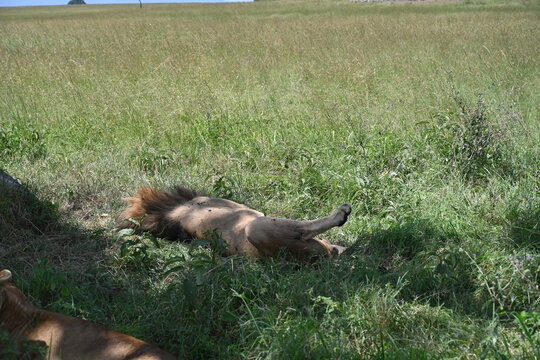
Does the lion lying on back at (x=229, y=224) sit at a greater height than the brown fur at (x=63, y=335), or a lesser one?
lesser

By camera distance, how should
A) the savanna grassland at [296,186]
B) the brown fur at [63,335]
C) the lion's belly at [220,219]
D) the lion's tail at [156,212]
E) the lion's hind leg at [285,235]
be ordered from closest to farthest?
the brown fur at [63,335] → the savanna grassland at [296,186] → the lion's hind leg at [285,235] → the lion's belly at [220,219] → the lion's tail at [156,212]

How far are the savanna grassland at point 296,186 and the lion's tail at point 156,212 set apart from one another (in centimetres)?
13

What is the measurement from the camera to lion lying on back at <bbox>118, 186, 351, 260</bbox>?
3885 millimetres

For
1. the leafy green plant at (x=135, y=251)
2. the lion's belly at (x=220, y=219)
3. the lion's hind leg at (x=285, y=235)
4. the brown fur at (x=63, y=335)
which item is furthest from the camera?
the lion's belly at (x=220, y=219)

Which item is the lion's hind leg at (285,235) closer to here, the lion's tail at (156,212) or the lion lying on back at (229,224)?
the lion lying on back at (229,224)

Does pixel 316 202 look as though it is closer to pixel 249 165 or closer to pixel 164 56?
pixel 249 165

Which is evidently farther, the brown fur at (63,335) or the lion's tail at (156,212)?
the lion's tail at (156,212)

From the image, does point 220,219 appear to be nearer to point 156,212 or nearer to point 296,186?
point 156,212

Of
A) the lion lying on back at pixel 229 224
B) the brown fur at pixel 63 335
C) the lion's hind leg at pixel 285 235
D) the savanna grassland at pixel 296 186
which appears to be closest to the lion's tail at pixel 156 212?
the lion lying on back at pixel 229 224

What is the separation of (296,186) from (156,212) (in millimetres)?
1372

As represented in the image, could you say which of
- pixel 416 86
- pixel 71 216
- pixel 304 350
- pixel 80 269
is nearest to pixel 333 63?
pixel 416 86

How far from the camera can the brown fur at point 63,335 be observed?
2.75 m

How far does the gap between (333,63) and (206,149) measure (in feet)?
13.2

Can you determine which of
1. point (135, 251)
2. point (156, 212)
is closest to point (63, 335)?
point (135, 251)
